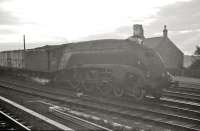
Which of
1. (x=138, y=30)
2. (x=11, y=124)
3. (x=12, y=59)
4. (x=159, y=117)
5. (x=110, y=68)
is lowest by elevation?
(x=159, y=117)

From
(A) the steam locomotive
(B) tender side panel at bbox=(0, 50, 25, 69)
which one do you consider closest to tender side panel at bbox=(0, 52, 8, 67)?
(B) tender side panel at bbox=(0, 50, 25, 69)

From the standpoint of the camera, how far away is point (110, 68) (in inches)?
491

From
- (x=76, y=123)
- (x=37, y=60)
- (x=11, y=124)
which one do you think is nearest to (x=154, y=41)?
(x=37, y=60)

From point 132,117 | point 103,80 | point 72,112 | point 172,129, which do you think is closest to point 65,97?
point 103,80

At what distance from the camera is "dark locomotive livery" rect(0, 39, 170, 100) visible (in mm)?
11547

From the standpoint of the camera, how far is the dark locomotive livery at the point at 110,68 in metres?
11.5

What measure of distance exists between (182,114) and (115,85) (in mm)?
3935

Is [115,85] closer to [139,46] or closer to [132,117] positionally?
[139,46]

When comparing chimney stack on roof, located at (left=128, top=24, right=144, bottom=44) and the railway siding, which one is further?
chimney stack on roof, located at (left=128, top=24, right=144, bottom=44)

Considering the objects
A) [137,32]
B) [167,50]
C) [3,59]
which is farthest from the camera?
[167,50]

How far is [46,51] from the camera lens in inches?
710

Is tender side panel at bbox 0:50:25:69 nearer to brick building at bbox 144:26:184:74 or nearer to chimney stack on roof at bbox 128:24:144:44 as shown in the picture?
chimney stack on roof at bbox 128:24:144:44

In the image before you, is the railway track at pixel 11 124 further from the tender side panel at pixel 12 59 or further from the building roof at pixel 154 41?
the building roof at pixel 154 41

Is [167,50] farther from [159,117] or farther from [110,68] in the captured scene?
[159,117]
